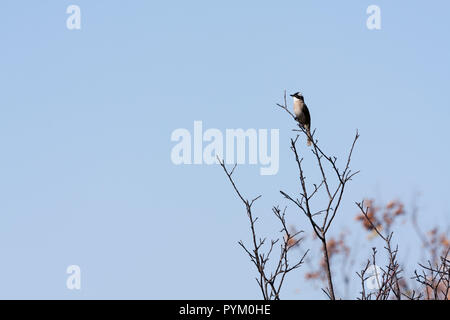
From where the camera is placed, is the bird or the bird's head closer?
the bird

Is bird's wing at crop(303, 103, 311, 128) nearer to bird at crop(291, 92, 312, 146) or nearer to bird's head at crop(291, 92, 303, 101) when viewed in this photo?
bird at crop(291, 92, 312, 146)

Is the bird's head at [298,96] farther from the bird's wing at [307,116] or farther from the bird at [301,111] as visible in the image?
the bird's wing at [307,116]

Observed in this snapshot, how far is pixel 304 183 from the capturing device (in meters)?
5.92

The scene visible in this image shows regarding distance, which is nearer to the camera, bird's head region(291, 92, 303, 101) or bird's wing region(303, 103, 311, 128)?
bird's wing region(303, 103, 311, 128)

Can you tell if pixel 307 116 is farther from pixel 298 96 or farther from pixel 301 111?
pixel 298 96

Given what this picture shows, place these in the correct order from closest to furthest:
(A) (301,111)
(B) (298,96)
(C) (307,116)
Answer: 1. (A) (301,111)
2. (C) (307,116)
3. (B) (298,96)

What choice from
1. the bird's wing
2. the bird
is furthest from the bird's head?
the bird's wing

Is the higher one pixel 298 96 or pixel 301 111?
pixel 298 96

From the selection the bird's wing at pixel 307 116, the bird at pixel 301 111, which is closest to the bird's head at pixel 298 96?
the bird at pixel 301 111

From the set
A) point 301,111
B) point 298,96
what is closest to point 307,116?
point 301,111

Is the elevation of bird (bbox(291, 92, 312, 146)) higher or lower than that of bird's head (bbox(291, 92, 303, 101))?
lower

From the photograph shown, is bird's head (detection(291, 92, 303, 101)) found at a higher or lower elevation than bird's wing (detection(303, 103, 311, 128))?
higher
